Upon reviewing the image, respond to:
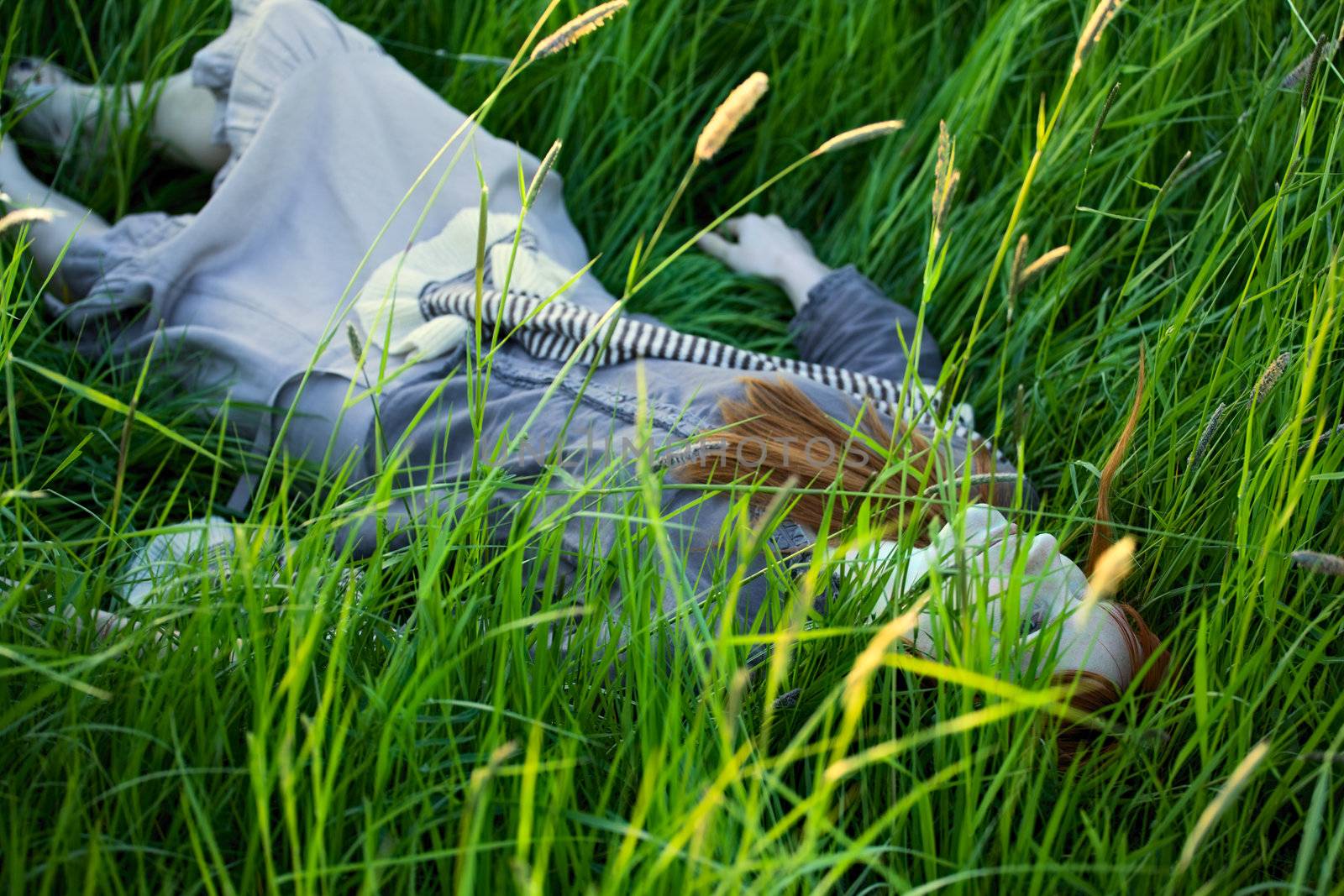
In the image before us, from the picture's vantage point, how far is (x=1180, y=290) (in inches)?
57.7

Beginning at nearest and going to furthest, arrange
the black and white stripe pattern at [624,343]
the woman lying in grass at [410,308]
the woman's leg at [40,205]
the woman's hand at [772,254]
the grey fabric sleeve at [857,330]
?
the woman lying in grass at [410,308] → the black and white stripe pattern at [624,343] → the woman's leg at [40,205] → the grey fabric sleeve at [857,330] → the woman's hand at [772,254]

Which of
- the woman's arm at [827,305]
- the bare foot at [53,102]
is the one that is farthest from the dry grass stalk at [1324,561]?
the bare foot at [53,102]

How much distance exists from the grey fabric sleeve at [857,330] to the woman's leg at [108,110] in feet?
3.33

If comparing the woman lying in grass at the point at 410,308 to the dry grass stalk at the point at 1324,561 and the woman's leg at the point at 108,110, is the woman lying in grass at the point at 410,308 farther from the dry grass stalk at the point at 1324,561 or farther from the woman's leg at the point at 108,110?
the dry grass stalk at the point at 1324,561

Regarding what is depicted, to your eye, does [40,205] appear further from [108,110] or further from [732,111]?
[732,111]

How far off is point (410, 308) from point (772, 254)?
64cm

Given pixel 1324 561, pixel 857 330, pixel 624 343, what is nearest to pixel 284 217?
pixel 624 343

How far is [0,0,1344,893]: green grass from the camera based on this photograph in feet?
2.52

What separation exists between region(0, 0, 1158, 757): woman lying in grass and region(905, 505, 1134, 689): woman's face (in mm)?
93

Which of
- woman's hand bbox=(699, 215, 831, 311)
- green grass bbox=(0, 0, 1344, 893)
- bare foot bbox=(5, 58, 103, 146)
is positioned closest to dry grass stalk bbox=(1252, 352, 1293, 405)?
green grass bbox=(0, 0, 1344, 893)

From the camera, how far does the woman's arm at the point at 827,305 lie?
1723mm

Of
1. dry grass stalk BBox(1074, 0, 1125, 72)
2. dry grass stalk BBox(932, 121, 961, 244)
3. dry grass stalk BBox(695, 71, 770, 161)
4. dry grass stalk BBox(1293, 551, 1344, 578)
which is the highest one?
dry grass stalk BBox(1074, 0, 1125, 72)

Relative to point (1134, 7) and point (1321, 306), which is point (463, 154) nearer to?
point (1134, 7)

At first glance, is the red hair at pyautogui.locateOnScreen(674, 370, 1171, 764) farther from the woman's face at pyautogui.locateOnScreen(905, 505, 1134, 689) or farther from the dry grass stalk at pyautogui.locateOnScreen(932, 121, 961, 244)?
the dry grass stalk at pyautogui.locateOnScreen(932, 121, 961, 244)
